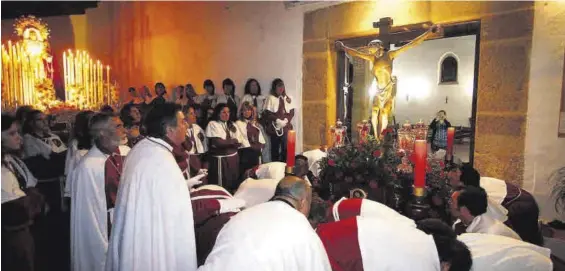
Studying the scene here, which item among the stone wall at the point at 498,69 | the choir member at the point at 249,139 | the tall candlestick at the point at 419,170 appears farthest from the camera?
the choir member at the point at 249,139

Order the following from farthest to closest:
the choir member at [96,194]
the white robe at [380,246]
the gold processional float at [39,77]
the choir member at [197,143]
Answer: the gold processional float at [39,77]
the choir member at [197,143]
the choir member at [96,194]
the white robe at [380,246]

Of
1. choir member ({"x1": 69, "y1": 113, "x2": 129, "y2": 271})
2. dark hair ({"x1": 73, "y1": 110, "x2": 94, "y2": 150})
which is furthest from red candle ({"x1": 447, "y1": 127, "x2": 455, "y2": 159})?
dark hair ({"x1": 73, "y1": 110, "x2": 94, "y2": 150})

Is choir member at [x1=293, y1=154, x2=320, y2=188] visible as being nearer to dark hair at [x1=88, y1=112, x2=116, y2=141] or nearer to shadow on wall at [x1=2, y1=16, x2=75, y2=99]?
dark hair at [x1=88, y1=112, x2=116, y2=141]

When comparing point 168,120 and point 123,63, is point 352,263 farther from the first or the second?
point 123,63

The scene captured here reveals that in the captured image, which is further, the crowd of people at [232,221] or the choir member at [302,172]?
the choir member at [302,172]

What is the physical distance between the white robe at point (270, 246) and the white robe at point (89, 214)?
1901mm

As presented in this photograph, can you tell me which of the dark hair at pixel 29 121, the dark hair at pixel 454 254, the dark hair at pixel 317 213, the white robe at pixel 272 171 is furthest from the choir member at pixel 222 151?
the dark hair at pixel 454 254

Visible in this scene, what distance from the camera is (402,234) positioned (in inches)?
77.9

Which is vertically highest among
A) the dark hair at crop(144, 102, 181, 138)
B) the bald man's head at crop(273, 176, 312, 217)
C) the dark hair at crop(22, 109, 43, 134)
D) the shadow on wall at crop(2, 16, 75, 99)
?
the shadow on wall at crop(2, 16, 75, 99)

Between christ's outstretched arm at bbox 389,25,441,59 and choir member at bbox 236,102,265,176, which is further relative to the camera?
choir member at bbox 236,102,265,176

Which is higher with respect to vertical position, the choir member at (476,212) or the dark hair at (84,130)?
the dark hair at (84,130)

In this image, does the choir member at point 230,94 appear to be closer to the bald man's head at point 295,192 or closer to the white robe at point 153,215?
the white robe at point 153,215

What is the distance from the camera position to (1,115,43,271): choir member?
9.57ft

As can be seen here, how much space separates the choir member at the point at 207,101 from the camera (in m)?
7.95
